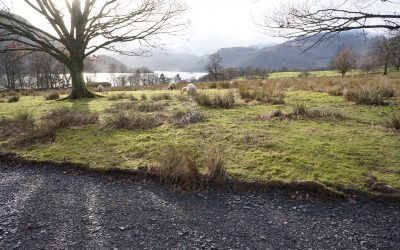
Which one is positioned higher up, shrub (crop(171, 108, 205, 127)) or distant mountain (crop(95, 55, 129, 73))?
distant mountain (crop(95, 55, 129, 73))

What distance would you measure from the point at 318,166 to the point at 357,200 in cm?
103

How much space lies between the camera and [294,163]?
18.3 feet

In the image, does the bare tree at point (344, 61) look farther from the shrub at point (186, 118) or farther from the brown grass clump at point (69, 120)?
the brown grass clump at point (69, 120)

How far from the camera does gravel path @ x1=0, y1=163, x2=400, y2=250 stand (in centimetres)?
370

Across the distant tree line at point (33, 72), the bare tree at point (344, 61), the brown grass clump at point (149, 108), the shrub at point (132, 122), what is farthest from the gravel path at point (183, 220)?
the bare tree at point (344, 61)

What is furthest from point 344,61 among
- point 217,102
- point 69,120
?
point 69,120

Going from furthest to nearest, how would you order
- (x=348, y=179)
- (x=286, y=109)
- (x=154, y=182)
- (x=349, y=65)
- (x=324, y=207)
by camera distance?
(x=349, y=65) < (x=286, y=109) < (x=154, y=182) < (x=348, y=179) < (x=324, y=207)

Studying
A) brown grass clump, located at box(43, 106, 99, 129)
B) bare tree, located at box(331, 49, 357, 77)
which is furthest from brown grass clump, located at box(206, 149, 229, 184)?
bare tree, located at box(331, 49, 357, 77)

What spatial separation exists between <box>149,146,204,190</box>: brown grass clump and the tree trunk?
13.7 metres

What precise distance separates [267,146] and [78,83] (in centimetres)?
1424

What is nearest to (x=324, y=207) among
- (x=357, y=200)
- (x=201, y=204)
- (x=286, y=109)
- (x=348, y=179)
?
(x=357, y=200)

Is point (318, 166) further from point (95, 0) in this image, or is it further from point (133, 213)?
point (95, 0)

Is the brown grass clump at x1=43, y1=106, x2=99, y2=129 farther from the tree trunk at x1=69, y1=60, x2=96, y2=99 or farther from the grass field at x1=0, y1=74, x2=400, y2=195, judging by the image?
the tree trunk at x1=69, y1=60, x2=96, y2=99

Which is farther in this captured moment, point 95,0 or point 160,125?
point 95,0
